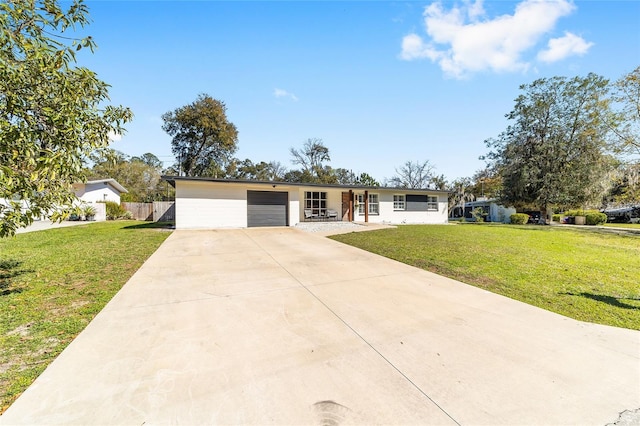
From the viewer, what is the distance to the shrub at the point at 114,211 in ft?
68.9

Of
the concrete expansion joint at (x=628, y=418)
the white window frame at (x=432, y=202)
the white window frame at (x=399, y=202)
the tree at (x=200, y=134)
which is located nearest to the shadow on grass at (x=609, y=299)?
the concrete expansion joint at (x=628, y=418)

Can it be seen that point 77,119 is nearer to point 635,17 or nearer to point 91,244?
point 91,244

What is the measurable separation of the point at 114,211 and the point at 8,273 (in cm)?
1984

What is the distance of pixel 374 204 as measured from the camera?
59.6 feet

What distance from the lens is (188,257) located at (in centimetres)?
644

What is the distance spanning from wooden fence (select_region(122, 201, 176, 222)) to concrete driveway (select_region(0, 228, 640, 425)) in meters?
19.7

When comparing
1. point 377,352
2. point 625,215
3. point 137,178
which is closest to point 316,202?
point 377,352

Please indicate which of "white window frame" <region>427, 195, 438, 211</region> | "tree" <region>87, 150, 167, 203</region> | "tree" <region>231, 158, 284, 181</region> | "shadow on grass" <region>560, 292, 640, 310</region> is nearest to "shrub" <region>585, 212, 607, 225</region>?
"white window frame" <region>427, 195, 438, 211</region>

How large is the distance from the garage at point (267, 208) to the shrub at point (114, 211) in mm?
14847

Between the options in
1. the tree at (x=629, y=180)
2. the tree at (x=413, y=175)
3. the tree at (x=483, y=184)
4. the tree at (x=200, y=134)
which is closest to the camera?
the tree at (x=629, y=180)

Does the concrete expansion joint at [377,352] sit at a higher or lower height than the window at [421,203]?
lower

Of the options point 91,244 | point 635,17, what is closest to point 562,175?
point 635,17

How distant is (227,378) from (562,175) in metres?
25.6

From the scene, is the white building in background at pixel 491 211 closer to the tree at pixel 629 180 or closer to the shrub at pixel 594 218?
the shrub at pixel 594 218
